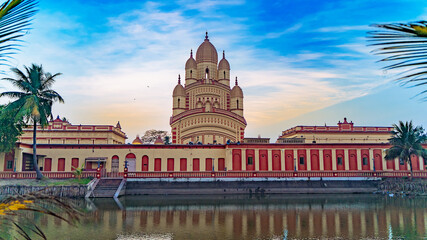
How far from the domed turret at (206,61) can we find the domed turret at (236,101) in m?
4.82

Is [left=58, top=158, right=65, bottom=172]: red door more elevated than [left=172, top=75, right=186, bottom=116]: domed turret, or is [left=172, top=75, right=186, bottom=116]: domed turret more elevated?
[left=172, top=75, right=186, bottom=116]: domed turret

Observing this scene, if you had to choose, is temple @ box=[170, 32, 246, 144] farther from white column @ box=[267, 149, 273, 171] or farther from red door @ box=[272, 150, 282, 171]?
red door @ box=[272, 150, 282, 171]

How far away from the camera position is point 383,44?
3373mm

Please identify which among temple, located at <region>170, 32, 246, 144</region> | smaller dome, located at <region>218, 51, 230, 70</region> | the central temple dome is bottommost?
temple, located at <region>170, 32, 246, 144</region>

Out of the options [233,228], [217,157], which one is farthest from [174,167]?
[233,228]

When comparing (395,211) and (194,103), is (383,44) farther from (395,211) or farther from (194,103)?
(194,103)

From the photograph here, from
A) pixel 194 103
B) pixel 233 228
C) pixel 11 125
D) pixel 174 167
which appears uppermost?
Result: pixel 194 103

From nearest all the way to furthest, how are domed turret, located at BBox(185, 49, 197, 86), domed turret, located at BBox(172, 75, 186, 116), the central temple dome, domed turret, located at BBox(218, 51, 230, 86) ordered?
1. domed turret, located at BBox(172, 75, 186, 116)
2. domed turret, located at BBox(185, 49, 197, 86)
3. the central temple dome
4. domed turret, located at BBox(218, 51, 230, 86)

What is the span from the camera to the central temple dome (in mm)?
64875

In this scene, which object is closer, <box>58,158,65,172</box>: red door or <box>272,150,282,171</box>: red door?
<box>58,158,65,172</box>: red door

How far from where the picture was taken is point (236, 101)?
62.8m

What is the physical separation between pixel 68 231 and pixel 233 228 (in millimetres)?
8466

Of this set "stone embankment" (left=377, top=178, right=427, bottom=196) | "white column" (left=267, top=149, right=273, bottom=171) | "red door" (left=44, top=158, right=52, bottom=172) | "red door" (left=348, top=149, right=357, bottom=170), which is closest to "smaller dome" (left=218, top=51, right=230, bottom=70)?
"white column" (left=267, top=149, right=273, bottom=171)

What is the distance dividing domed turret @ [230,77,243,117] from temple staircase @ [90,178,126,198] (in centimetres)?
2937
